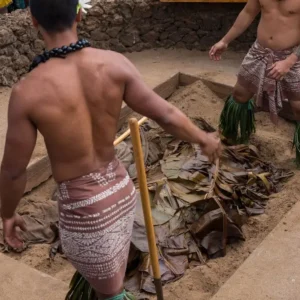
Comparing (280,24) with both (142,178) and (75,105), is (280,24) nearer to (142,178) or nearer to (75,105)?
(142,178)

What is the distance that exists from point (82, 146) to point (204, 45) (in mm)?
4565

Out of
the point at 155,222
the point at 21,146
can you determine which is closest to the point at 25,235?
the point at 155,222

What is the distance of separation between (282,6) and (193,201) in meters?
1.51

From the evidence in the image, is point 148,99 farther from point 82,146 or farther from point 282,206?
point 282,206

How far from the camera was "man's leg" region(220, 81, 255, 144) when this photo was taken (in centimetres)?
458

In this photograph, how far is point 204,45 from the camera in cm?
654

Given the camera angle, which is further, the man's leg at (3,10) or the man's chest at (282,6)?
the man's leg at (3,10)

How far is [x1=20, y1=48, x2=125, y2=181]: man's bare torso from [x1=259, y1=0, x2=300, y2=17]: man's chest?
2202mm

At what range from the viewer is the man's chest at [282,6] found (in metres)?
3.99

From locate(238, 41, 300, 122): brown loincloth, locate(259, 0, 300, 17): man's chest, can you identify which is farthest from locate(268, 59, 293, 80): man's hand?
locate(259, 0, 300, 17): man's chest

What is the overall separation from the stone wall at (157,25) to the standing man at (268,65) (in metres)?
1.91

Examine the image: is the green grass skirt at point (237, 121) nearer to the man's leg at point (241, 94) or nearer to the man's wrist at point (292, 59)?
the man's leg at point (241, 94)

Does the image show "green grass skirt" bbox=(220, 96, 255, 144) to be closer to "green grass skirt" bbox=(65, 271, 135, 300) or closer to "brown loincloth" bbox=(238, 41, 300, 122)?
"brown loincloth" bbox=(238, 41, 300, 122)

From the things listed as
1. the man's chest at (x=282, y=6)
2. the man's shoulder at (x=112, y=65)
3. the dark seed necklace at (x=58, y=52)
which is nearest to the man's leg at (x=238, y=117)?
the man's chest at (x=282, y=6)
